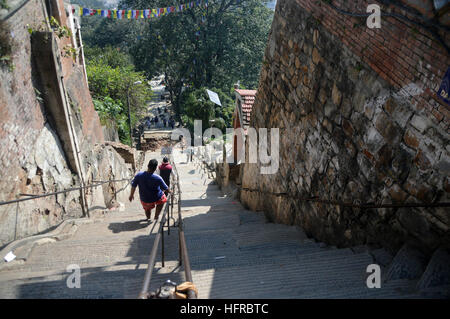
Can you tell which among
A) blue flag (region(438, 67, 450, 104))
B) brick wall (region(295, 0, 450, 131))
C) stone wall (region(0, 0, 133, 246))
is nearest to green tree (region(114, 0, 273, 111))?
stone wall (region(0, 0, 133, 246))

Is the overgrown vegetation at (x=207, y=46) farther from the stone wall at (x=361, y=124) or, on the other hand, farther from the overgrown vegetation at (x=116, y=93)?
the stone wall at (x=361, y=124)

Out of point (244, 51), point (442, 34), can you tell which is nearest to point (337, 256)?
point (442, 34)

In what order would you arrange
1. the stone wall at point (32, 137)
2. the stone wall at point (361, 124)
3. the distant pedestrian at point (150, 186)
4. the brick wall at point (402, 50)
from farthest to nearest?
the distant pedestrian at point (150, 186) < the stone wall at point (32, 137) < the stone wall at point (361, 124) < the brick wall at point (402, 50)

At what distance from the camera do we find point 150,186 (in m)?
5.60

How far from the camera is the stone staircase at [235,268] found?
263 centimetres

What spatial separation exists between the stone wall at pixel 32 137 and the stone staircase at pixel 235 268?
0.75 meters

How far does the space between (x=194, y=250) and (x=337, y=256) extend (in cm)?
187

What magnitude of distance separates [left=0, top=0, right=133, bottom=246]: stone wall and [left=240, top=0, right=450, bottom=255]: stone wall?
4.14m

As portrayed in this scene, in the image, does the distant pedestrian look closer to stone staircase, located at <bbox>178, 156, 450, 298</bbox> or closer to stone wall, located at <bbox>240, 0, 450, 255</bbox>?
stone staircase, located at <bbox>178, 156, 450, 298</bbox>

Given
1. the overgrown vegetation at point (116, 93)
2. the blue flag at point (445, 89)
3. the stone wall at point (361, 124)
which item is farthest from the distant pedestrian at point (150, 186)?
the overgrown vegetation at point (116, 93)

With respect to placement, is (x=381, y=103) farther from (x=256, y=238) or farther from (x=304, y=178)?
(x=256, y=238)

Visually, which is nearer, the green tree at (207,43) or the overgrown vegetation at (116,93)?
the overgrown vegetation at (116,93)

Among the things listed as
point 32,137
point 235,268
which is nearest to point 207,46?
point 32,137

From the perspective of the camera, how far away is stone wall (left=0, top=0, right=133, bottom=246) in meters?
4.59
